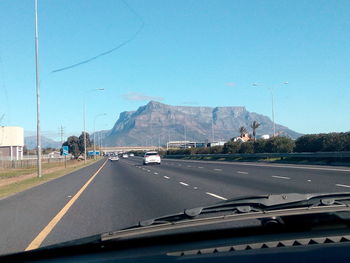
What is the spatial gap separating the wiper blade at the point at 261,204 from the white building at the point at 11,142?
10388 cm

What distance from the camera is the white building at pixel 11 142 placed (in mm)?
106812

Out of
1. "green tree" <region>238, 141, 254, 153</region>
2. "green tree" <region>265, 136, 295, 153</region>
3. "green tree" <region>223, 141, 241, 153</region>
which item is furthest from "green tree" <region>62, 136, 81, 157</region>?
"green tree" <region>265, 136, 295, 153</region>

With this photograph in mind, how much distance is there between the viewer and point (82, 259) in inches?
183

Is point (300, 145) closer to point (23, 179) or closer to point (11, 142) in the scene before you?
point (23, 179)

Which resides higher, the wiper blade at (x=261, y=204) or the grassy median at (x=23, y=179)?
the wiper blade at (x=261, y=204)

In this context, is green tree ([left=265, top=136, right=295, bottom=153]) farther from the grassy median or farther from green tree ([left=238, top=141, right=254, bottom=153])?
the grassy median

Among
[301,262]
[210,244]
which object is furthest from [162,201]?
[301,262]

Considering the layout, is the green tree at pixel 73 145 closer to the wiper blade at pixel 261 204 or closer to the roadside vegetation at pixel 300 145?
the roadside vegetation at pixel 300 145

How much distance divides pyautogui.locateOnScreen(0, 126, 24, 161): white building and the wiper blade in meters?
104

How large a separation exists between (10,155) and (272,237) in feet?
368

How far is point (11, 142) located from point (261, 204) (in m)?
110

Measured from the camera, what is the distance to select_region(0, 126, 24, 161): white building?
10681cm

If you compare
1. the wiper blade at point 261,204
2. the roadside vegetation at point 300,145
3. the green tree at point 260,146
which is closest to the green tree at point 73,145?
the roadside vegetation at point 300,145

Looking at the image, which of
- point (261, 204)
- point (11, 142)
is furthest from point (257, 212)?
point (11, 142)
